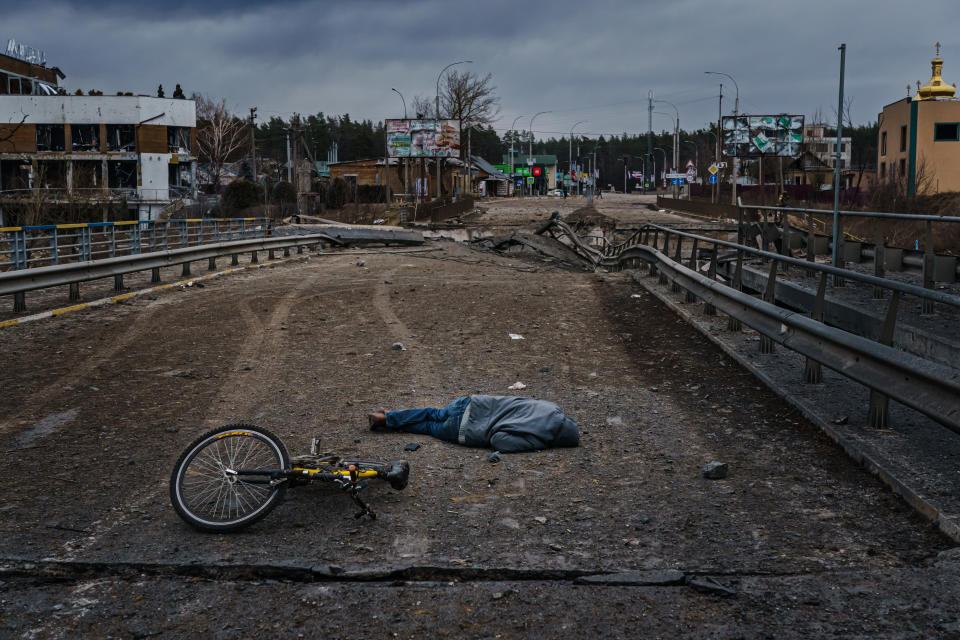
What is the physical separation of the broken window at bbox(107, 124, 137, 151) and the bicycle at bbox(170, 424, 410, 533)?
7803 cm

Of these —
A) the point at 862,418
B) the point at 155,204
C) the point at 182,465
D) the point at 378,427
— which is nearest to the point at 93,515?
the point at 182,465

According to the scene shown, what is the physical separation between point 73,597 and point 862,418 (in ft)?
16.9

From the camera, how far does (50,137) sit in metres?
77.0

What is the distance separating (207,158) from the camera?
114938mm

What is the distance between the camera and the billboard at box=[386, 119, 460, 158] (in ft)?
256

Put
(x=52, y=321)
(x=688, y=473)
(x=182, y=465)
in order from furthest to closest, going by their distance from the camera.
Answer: (x=52, y=321) → (x=688, y=473) → (x=182, y=465)

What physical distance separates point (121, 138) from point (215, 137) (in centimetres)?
2543

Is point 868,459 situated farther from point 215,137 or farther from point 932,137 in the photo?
point 215,137

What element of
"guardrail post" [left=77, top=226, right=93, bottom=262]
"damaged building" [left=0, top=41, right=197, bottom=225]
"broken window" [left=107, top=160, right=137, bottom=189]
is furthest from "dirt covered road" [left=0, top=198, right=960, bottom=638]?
"broken window" [left=107, top=160, right=137, bottom=189]

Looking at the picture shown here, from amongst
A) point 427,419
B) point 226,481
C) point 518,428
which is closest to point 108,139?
point 427,419

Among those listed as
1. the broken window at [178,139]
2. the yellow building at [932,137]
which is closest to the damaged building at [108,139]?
the broken window at [178,139]

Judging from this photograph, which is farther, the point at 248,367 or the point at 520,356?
the point at 520,356

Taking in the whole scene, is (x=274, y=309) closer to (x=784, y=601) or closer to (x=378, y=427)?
(x=378, y=427)

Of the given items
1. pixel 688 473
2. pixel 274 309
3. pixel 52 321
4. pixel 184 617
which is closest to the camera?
pixel 184 617
